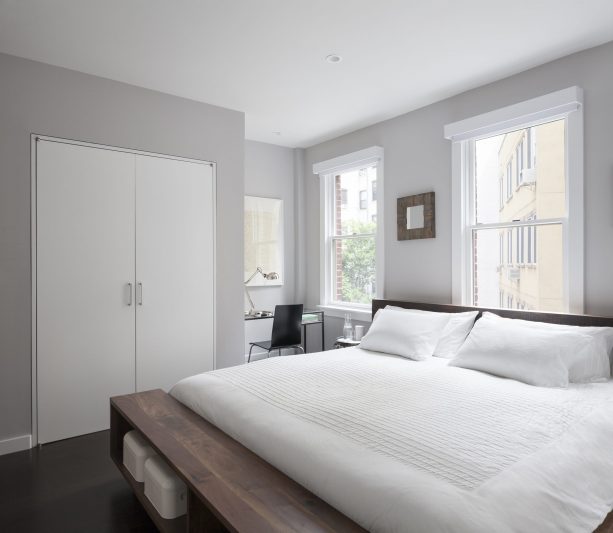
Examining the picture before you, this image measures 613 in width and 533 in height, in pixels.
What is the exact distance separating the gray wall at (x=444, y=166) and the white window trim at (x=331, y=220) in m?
0.08

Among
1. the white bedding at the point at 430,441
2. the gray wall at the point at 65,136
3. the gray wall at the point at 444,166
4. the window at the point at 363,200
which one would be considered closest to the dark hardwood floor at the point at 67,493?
the gray wall at the point at 65,136

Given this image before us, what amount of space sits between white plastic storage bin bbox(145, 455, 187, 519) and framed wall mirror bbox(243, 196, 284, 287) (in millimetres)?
2992

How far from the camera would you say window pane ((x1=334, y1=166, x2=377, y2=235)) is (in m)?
4.53

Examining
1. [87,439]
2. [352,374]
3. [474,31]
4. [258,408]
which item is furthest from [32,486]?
[474,31]

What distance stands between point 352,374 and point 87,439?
2.02 m

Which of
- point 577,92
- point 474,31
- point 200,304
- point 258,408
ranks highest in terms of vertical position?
point 474,31

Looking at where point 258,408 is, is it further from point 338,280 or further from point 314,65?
point 338,280

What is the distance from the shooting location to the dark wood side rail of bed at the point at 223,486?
1.33m

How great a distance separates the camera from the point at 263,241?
4.95 metres

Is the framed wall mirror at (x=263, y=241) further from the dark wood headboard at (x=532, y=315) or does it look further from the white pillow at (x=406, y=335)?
the white pillow at (x=406, y=335)

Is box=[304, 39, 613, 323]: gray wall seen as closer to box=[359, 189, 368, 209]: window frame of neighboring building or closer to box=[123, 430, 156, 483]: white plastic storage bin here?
box=[359, 189, 368, 209]: window frame of neighboring building

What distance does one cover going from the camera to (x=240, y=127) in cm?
400

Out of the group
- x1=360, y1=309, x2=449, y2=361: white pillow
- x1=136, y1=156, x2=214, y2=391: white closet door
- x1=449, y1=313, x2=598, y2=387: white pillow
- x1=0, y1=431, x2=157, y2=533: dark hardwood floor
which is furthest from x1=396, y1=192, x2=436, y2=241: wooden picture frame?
x1=0, y1=431, x2=157, y2=533: dark hardwood floor

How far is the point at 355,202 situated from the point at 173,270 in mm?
2117
